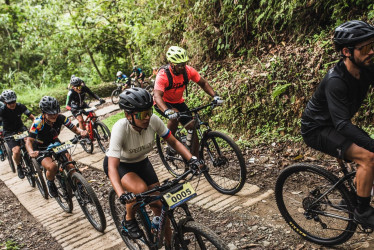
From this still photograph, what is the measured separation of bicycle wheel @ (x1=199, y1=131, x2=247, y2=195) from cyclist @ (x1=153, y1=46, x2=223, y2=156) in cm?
41

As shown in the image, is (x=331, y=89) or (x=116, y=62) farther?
(x=116, y=62)

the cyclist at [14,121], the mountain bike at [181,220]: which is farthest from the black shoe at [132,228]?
the cyclist at [14,121]

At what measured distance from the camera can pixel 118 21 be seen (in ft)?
69.8

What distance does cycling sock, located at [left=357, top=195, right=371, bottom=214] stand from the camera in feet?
9.82

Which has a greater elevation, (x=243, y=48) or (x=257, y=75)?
(x=243, y=48)

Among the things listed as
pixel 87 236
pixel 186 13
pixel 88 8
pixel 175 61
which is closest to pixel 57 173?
pixel 87 236

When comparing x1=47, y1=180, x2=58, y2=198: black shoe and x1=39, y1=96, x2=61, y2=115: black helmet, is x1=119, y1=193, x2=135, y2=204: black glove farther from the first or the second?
x1=47, y1=180, x2=58, y2=198: black shoe

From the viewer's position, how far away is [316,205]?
11.5 ft

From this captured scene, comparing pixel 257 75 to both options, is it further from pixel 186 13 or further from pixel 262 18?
pixel 186 13

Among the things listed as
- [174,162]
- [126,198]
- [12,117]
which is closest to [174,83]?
[174,162]

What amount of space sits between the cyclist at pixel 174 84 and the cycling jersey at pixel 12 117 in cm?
454

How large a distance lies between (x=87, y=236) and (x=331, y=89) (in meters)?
4.34

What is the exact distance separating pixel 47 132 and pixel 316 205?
502 cm

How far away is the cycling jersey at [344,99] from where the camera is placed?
2.81 meters
